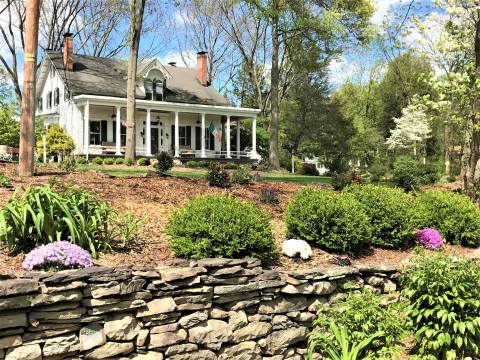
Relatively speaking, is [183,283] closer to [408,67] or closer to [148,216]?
[148,216]

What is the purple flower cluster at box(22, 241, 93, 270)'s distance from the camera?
4.23 m

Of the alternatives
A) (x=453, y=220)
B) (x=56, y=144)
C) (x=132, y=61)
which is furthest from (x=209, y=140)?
(x=453, y=220)

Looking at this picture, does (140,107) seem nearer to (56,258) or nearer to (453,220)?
(453,220)

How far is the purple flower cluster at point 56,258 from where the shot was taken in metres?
4.23

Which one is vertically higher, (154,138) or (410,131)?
(410,131)

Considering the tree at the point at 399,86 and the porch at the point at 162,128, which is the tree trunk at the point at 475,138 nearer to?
the porch at the point at 162,128

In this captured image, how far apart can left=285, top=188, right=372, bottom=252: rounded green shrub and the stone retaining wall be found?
74 cm

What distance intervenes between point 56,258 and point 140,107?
23.9 meters

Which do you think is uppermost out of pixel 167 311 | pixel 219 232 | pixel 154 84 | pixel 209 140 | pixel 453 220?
pixel 154 84

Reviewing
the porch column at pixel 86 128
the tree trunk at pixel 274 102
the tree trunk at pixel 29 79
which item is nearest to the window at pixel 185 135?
the porch column at pixel 86 128

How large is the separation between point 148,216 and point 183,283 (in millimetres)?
2697

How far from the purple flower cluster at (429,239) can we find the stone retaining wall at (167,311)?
2.32 m

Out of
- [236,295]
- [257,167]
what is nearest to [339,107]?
[257,167]

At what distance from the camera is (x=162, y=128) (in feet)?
99.0
